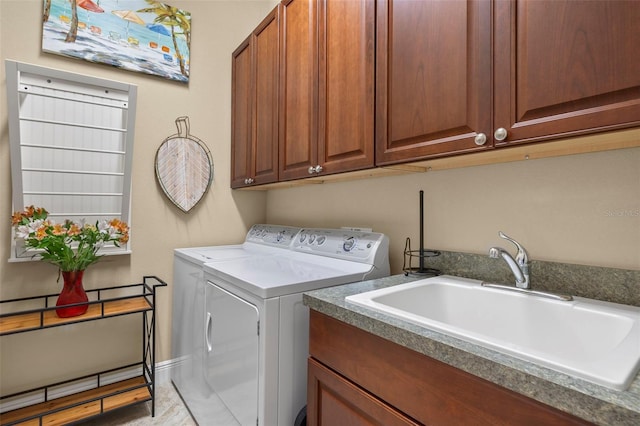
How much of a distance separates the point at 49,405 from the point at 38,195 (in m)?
1.22

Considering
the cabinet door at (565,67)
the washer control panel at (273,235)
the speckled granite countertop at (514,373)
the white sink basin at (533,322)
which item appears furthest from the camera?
the washer control panel at (273,235)

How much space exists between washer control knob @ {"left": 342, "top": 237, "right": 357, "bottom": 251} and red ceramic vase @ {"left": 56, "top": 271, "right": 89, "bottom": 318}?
1472mm

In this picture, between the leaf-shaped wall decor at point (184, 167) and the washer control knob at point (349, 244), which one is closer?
the washer control knob at point (349, 244)

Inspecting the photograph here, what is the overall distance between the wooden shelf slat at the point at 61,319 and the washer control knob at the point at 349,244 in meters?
1.23

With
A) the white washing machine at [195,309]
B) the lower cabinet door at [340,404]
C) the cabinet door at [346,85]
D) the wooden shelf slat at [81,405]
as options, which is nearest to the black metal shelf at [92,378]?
the wooden shelf slat at [81,405]

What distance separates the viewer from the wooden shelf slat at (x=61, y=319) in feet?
5.37

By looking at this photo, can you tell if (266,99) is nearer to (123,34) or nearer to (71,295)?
(123,34)

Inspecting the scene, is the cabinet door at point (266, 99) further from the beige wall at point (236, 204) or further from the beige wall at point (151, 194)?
the beige wall at point (151, 194)

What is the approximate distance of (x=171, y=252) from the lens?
2.37 metres

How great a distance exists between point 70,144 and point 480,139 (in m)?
2.23

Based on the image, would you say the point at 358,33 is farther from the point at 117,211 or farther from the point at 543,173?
the point at 117,211

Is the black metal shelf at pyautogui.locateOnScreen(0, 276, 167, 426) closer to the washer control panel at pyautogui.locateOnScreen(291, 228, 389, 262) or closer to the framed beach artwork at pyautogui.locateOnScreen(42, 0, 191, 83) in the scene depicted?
the washer control panel at pyautogui.locateOnScreen(291, 228, 389, 262)

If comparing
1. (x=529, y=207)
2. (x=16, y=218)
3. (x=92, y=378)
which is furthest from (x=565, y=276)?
(x=92, y=378)

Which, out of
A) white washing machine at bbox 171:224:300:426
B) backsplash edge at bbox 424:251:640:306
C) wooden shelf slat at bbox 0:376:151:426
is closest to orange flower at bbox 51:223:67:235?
white washing machine at bbox 171:224:300:426
